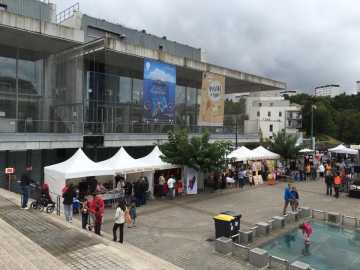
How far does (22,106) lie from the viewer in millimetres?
20547

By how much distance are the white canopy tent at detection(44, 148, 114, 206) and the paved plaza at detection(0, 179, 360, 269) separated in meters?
1.84

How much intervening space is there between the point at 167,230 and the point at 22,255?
5.63 metres

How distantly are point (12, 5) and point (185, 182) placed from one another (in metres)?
17.8

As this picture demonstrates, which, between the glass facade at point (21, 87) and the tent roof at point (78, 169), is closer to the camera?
the tent roof at point (78, 169)

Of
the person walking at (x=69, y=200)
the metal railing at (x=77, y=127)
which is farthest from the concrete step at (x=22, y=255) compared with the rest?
the metal railing at (x=77, y=127)

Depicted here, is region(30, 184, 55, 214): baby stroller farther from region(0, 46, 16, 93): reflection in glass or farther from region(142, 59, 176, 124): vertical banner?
region(142, 59, 176, 124): vertical banner

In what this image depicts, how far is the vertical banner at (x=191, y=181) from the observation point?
1856 cm

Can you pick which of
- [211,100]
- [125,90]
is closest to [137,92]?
[125,90]

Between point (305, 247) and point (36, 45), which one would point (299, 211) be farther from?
point (36, 45)

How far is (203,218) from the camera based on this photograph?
13516 mm

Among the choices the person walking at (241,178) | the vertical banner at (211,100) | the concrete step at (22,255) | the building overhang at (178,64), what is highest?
the building overhang at (178,64)

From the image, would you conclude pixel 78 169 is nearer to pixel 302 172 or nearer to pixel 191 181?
pixel 191 181

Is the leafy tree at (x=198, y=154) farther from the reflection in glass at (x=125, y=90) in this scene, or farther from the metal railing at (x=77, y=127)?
the reflection in glass at (x=125, y=90)

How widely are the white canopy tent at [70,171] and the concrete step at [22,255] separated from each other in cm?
523
